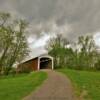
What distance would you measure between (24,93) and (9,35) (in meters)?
39.1

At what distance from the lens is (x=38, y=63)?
2168 inches

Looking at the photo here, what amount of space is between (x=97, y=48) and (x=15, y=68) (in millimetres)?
27892

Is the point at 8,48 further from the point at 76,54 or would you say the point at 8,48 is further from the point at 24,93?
the point at 24,93

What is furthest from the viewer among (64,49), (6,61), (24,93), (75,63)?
(64,49)

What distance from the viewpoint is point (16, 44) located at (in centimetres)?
5697

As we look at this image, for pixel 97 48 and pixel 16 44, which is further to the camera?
pixel 97 48

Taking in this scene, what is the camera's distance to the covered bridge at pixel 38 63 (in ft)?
184

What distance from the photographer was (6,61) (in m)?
57.0

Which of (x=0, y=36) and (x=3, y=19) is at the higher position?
(x=3, y=19)

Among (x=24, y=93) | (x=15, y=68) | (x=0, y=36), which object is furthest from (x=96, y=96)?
(x=15, y=68)

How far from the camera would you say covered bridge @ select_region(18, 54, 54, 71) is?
5598 centimetres

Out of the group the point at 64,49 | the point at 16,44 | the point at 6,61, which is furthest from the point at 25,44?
the point at 64,49

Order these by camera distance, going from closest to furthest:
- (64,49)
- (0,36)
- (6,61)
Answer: (0,36), (6,61), (64,49)

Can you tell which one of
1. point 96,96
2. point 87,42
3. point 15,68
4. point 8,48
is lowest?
point 96,96
